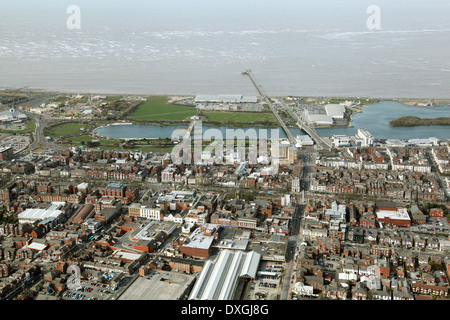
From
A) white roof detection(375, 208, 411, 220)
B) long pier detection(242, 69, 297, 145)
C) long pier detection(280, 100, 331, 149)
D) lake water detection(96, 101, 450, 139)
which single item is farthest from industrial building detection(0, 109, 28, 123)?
white roof detection(375, 208, 411, 220)

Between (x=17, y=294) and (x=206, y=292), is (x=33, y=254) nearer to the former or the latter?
(x=17, y=294)

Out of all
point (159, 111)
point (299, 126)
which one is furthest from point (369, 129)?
point (159, 111)

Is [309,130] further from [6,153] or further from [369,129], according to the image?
[6,153]

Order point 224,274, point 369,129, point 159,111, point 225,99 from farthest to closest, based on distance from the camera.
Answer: point 225,99, point 159,111, point 369,129, point 224,274

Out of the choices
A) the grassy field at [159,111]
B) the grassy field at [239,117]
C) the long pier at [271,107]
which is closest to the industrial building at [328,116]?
the long pier at [271,107]

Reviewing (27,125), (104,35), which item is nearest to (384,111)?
(27,125)

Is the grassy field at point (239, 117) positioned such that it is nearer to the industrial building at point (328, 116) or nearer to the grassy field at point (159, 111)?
the grassy field at point (159, 111)

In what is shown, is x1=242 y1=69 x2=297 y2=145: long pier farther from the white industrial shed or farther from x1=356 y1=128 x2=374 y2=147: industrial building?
the white industrial shed
